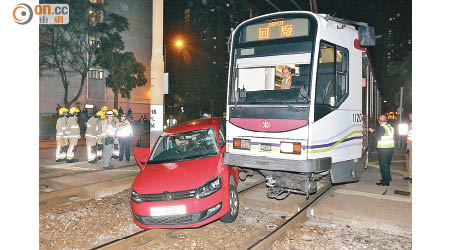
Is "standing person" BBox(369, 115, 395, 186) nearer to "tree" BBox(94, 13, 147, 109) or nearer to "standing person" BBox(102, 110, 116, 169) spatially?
"standing person" BBox(102, 110, 116, 169)

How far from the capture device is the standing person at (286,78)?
602 centimetres

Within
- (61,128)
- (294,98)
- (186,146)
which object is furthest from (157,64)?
(61,128)

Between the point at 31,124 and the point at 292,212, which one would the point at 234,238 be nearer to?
the point at 292,212

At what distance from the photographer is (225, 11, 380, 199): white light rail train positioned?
566 cm

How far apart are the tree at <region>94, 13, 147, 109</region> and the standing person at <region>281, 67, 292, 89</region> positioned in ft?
79.4

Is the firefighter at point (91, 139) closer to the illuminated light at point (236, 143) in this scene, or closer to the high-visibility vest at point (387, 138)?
the illuminated light at point (236, 143)

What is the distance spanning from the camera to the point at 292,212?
647 cm

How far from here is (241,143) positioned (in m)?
6.24

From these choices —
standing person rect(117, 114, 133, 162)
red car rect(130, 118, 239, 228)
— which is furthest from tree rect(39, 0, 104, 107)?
red car rect(130, 118, 239, 228)

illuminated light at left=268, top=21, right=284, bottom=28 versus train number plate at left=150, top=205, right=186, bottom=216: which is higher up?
illuminated light at left=268, top=21, right=284, bottom=28

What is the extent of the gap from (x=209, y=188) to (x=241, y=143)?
1.34 m

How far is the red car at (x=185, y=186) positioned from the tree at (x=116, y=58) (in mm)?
23616
